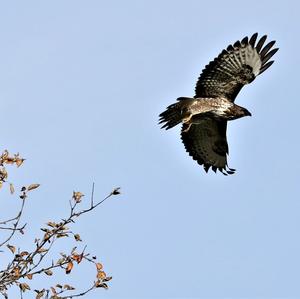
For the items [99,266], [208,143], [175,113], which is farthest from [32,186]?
[208,143]

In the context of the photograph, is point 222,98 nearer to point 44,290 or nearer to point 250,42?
point 250,42

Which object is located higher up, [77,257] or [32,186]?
[32,186]

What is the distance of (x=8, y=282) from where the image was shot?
5.31 meters

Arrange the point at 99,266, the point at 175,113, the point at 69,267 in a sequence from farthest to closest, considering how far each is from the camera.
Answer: the point at 175,113
the point at 99,266
the point at 69,267

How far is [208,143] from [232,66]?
1769 millimetres

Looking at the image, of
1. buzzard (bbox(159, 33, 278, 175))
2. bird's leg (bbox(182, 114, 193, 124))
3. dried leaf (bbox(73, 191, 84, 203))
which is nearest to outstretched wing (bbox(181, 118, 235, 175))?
buzzard (bbox(159, 33, 278, 175))

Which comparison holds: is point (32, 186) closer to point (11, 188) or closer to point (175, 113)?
point (11, 188)

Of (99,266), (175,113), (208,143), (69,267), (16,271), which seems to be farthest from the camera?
(208,143)

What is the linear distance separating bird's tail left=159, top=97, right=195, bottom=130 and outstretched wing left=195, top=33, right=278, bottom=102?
713mm

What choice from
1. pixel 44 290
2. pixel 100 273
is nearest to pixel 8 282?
pixel 44 290

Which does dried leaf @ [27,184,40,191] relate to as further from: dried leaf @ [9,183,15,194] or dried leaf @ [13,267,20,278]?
dried leaf @ [13,267,20,278]

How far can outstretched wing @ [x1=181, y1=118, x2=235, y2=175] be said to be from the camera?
14492 millimetres

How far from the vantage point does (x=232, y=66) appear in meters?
13.8

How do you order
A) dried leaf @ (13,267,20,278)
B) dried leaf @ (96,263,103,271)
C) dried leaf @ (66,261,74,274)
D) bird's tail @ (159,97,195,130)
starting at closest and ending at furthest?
1. dried leaf @ (13,267,20,278)
2. dried leaf @ (66,261,74,274)
3. dried leaf @ (96,263,103,271)
4. bird's tail @ (159,97,195,130)
